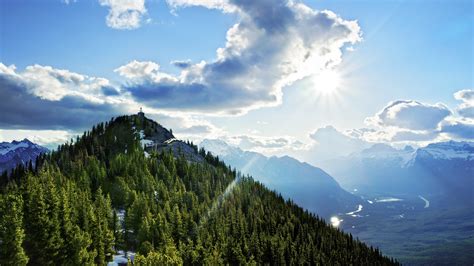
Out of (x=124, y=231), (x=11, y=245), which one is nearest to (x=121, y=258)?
(x=124, y=231)

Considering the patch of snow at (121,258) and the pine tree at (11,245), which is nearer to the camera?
the pine tree at (11,245)

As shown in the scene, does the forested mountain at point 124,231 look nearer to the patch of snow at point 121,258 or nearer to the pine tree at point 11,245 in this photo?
the pine tree at point 11,245

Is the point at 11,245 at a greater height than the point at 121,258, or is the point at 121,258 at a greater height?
the point at 11,245

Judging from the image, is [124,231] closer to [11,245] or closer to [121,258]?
[121,258]

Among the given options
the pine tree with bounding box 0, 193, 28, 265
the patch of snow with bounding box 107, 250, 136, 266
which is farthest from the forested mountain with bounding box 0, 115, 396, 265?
the patch of snow with bounding box 107, 250, 136, 266

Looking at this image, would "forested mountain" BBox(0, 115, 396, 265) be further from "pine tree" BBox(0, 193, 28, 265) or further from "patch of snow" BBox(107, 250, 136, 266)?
"patch of snow" BBox(107, 250, 136, 266)

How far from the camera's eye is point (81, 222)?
127m

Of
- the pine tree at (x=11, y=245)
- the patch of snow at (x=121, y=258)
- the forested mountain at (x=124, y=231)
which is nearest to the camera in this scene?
the pine tree at (x=11, y=245)

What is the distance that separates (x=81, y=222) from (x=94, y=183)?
240 feet

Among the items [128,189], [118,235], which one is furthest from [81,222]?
[128,189]

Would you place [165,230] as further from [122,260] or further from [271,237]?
[271,237]

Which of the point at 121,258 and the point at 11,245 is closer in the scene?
the point at 11,245

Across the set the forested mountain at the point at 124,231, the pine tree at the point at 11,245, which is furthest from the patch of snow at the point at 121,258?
the pine tree at the point at 11,245

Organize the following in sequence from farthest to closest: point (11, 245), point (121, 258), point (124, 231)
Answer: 1. point (124, 231)
2. point (121, 258)
3. point (11, 245)
